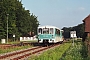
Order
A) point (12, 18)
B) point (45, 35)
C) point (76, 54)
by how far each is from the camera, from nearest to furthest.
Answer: point (76, 54), point (45, 35), point (12, 18)

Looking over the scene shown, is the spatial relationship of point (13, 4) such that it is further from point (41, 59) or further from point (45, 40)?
point (41, 59)

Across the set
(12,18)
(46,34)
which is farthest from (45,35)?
(12,18)

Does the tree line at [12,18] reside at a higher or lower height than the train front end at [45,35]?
higher

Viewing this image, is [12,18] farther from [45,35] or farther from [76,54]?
[76,54]

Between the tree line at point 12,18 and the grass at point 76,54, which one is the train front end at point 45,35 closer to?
the grass at point 76,54

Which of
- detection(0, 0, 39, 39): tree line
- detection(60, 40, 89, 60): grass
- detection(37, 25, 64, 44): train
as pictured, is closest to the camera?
detection(60, 40, 89, 60): grass

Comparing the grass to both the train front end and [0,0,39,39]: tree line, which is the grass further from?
[0,0,39,39]: tree line

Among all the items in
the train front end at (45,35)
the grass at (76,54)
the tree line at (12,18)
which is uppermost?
the tree line at (12,18)

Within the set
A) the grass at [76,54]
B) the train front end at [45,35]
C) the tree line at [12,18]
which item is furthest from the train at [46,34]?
the tree line at [12,18]

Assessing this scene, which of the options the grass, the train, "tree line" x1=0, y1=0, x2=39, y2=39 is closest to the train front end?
the train

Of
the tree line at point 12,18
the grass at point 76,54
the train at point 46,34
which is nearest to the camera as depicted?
the grass at point 76,54

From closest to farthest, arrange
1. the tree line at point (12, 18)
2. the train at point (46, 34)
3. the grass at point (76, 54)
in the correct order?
the grass at point (76, 54) < the train at point (46, 34) < the tree line at point (12, 18)

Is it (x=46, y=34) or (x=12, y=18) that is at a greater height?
(x=12, y=18)

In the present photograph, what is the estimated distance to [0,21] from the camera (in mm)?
66438
